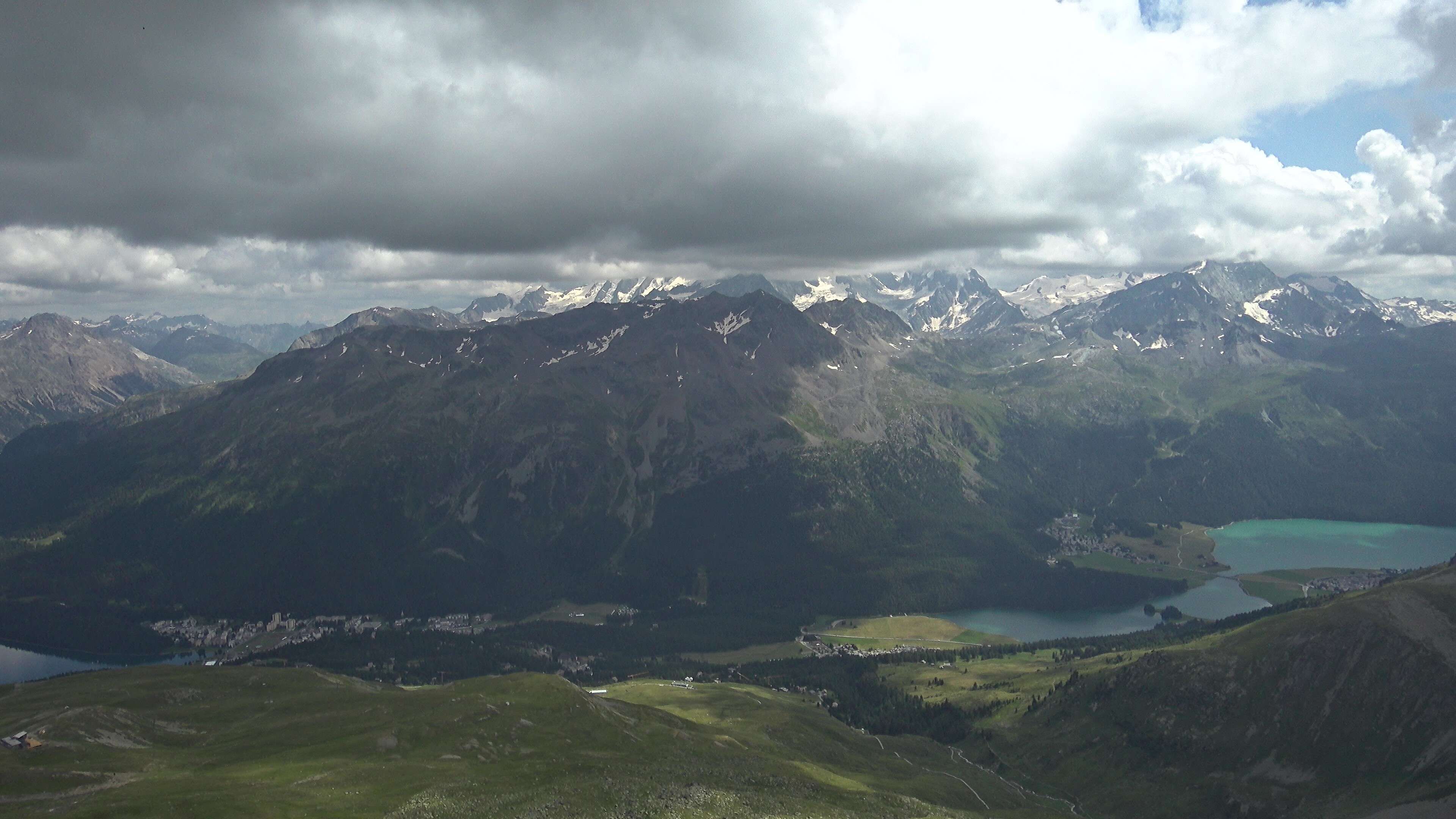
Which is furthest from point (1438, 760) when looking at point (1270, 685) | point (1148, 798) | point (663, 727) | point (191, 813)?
point (191, 813)

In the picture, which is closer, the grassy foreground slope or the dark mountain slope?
the grassy foreground slope

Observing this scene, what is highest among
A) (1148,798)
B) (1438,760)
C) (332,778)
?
(332,778)

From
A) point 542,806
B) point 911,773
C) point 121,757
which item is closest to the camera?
point 542,806

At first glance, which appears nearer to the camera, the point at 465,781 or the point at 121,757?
the point at 465,781

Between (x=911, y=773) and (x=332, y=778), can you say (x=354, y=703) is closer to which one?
(x=332, y=778)

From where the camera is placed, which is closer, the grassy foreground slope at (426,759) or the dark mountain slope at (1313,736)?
the grassy foreground slope at (426,759)
